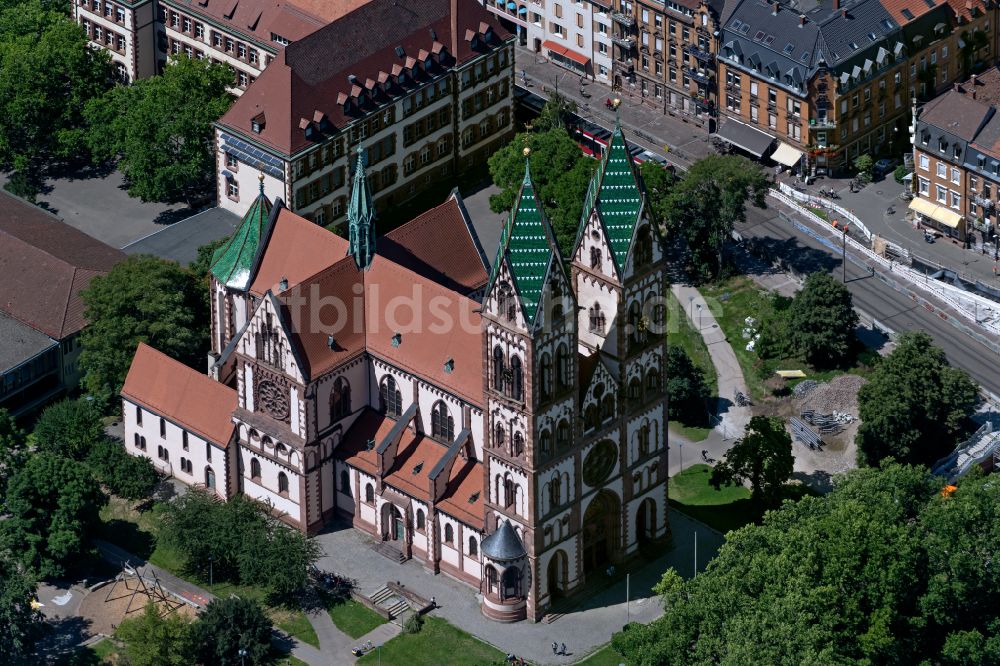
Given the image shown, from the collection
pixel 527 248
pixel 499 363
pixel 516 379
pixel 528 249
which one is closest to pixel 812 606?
pixel 516 379

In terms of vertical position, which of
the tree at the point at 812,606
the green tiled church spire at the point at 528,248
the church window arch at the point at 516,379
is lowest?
the tree at the point at 812,606

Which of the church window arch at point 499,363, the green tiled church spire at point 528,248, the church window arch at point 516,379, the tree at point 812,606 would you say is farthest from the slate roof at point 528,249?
the tree at point 812,606

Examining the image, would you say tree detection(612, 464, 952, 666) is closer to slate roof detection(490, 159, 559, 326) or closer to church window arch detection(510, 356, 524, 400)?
church window arch detection(510, 356, 524, 400)

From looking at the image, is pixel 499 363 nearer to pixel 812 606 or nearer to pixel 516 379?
pixel 516 379

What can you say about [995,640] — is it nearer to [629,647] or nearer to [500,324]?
[629,647]

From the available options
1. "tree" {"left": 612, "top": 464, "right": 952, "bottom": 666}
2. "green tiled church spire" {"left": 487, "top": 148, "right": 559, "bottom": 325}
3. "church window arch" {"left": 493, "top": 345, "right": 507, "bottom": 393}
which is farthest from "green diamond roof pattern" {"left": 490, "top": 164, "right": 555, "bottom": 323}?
"tree" {"left": 612, "top": 464, "right": 952, "bottom": 666}

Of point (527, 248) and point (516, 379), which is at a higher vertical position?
point (527, 248)

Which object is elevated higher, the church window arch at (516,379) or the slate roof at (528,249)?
the slate roof at (528,249)

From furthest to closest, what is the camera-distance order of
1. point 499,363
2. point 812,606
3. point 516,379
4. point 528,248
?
point 499,363 → point 516,379 → point 812,606 → point 528,248

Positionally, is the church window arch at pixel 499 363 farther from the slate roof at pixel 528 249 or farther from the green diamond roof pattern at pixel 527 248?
the green diamond roof pattern at pixel 527 248
